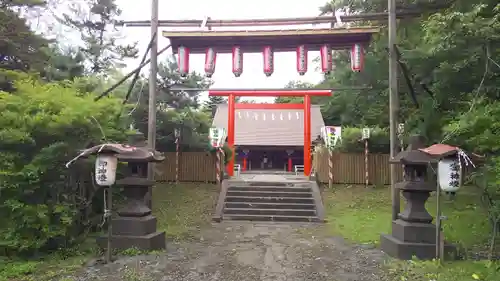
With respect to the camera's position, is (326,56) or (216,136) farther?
(216,136)

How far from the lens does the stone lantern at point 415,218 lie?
6.92 metres

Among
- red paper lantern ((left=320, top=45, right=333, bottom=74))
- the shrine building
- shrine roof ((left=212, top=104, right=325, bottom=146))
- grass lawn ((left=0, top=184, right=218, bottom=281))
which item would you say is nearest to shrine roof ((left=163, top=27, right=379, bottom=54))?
red paper lantern ((left=320, top=45, right=333, bottom=74))

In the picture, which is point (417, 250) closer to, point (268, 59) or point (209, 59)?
point (268, 59)

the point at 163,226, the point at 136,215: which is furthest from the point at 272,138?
the point at 136,215

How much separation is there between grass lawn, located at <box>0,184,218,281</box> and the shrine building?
12.9 meters

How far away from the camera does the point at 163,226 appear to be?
1034 cm

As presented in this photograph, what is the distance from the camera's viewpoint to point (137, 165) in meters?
7.91

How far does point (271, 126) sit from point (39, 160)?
2301 cm

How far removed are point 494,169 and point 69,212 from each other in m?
7.28

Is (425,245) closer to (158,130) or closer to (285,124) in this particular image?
(158,130)

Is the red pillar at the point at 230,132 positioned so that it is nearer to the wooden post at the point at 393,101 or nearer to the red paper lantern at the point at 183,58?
the red paper lantern at the point at 183,58

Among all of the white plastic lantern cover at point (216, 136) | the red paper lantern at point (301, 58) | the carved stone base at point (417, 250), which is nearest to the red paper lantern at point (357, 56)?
the red paper lantern at point (301, 58)

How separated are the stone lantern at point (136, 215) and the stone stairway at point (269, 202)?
4240 millimetres

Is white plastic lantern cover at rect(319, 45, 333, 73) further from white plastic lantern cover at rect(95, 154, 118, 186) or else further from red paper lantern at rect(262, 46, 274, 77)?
white plastic lantern cover at rect(95, 154, 118, 186)
